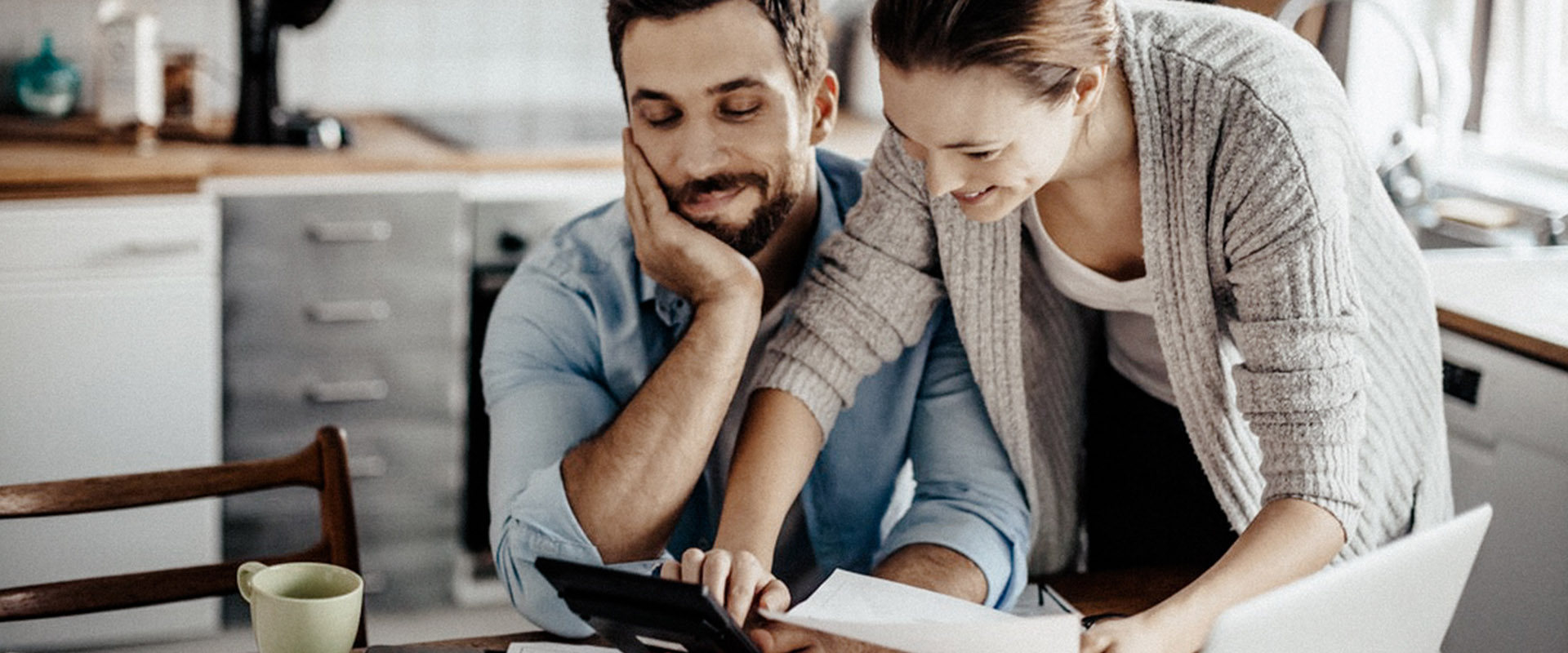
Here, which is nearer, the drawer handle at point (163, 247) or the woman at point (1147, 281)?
the woman at point (1147, 281)

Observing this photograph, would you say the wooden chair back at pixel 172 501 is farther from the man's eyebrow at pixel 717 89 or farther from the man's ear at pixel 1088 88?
the man's ear at pixel 1088 88

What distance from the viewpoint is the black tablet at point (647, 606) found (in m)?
1.04

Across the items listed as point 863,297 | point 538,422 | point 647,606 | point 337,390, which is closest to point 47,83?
point 337,390

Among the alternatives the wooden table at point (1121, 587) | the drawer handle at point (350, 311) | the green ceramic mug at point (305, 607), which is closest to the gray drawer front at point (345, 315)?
the drawer handle at point (350, 311)

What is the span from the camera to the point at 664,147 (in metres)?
1.54

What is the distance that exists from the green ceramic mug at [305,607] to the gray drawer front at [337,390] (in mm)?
1634

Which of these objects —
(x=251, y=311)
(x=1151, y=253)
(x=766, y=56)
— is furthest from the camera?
(x=251, y=311)

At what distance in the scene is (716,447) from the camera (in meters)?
1.62

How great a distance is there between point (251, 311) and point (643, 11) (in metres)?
1.41

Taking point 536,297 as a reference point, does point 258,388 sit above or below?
below

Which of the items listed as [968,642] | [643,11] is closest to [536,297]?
[643,11]

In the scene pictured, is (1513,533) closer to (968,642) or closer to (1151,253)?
(1151,253)

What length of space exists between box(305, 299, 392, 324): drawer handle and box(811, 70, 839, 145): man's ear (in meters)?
1.35

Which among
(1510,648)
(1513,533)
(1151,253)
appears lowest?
(1510,648)
